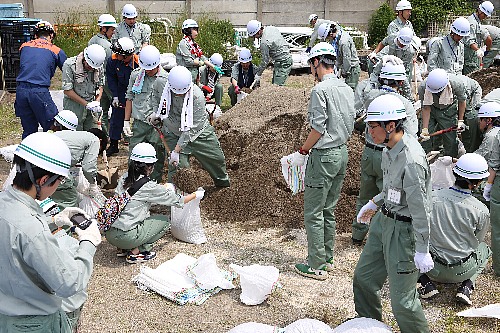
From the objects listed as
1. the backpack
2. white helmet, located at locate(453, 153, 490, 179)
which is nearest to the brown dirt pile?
the backpack

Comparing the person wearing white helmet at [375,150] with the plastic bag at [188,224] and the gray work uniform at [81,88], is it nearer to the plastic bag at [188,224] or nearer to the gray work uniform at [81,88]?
the plastic bag at [188,224]

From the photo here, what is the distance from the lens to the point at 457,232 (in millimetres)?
4914

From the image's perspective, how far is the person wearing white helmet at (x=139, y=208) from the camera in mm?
5559

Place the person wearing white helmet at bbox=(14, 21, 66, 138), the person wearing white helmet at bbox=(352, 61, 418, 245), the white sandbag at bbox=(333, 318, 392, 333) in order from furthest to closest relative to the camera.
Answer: the person wearing white helmet at bbox=(14, 21, 66, 138), the person wearing white helmet at bbox=(352, 61, 418, 245), the white sandbag at bbox=(333, 318, 392, 333)

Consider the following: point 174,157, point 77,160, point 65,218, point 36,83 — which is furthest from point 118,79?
point 65,218

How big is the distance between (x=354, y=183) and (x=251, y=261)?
1.84 metres

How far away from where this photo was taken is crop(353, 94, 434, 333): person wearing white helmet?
3.75 m

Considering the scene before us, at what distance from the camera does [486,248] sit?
528 cm

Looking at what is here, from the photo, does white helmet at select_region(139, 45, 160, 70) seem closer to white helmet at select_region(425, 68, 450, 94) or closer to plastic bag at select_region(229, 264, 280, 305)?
plastic bag at select_region(229, 264, 280, 305)

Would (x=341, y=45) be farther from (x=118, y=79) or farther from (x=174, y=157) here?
(x=174, y=157)

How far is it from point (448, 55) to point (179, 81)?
4.67 metres

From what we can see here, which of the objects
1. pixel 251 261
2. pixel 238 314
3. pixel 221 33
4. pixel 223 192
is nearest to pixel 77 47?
pixel 221 33

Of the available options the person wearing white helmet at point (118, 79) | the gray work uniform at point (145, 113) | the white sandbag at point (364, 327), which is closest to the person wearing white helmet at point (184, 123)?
the gray work uniform at point (145, 113)

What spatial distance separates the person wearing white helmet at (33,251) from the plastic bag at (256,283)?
83.7 inches
